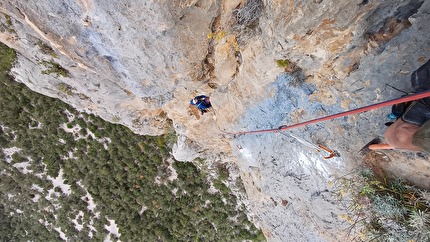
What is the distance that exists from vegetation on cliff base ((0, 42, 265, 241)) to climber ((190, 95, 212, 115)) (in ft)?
13.7

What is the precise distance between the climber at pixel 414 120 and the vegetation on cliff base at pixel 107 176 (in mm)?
8043

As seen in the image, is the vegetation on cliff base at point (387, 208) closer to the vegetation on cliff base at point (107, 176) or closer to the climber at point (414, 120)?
the climber at point (414, 120)

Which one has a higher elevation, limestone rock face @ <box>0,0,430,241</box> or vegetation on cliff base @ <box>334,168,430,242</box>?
limestone rock face @ <box>0,0,430,241</box>

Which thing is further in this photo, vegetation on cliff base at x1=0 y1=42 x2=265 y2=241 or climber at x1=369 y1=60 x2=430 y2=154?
vegetation on cliff base at x1=0 y1=42 x2=265 y2=241

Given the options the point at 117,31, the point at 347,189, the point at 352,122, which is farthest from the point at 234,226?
the point at 117,31

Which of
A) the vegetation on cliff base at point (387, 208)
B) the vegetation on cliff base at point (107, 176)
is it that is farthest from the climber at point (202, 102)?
the vegetation on cliff base at point (107, 176)

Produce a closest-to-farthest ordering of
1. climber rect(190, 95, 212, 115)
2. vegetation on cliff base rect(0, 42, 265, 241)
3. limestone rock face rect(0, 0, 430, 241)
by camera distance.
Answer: limestone rock face rect(0, 0, 430, 241)
climber rect(190, 95, 212, 115)
vegetation on cliff base rect(0, 42, 265, 241)

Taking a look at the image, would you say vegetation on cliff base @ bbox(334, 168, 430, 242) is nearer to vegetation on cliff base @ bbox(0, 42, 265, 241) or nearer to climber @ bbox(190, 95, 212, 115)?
climber @ bbox(190, 95, 212, 115)

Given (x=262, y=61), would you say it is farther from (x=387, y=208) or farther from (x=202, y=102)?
(x=387, y=208)

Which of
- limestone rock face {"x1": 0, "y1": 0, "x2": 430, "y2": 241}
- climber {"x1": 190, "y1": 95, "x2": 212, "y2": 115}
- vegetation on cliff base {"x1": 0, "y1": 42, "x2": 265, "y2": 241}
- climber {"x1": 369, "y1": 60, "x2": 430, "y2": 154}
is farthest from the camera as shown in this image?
vegetation on cliff base {"x1": 0, "y1": 42, "x2": 265, "y2": 241}

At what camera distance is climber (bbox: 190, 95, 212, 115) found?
23.1 feet

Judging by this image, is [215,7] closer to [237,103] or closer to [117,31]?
[117,31]

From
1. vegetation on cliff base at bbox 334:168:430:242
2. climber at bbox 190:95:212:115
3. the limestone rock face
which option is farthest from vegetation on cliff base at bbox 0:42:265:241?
vegetation on cliff base at bbox 334:168:430:242

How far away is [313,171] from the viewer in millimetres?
5590
